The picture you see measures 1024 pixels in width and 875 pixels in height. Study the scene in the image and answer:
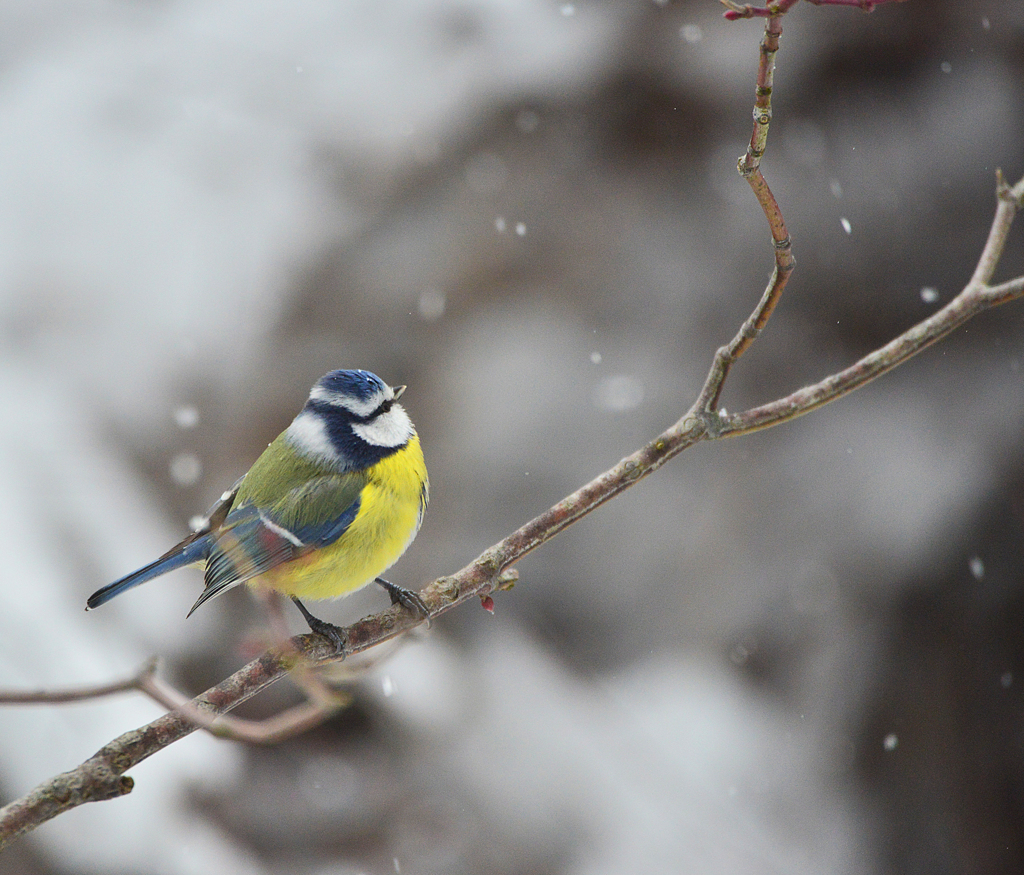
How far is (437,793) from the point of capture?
3.72 metres

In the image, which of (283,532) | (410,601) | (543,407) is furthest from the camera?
(543,407)

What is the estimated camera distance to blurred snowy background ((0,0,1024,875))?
3.72m

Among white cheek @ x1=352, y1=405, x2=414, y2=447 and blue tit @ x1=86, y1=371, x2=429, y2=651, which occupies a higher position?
white cheek @ x1=352, y1=405, x2=414, y2=447

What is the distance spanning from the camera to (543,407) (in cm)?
442

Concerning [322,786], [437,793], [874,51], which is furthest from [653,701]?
[874,51]

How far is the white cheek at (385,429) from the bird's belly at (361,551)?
0.08 metres

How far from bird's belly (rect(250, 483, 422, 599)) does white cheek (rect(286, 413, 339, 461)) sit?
0.11 meters

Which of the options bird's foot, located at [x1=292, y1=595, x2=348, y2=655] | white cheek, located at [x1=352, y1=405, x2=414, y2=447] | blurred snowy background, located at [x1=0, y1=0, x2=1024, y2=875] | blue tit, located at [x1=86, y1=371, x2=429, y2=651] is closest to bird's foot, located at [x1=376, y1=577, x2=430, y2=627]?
blue tit, located at [x1=86, y1=371, x2=429, y2=651]

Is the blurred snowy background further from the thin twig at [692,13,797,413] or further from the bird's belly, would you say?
the thin twig at [692,13,797,413]

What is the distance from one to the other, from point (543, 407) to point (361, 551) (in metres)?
2.79

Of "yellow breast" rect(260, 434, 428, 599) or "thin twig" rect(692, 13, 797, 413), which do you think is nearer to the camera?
"thin twig" rect(692, 13, 797, 413)

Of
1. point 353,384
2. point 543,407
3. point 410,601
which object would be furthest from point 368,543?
point 543,407

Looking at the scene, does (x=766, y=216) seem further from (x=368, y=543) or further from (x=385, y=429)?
(x=368, y=543)

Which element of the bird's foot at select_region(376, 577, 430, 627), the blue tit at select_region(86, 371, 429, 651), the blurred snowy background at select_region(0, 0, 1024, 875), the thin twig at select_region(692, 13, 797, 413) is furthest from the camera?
the blurred snowy background at select_region(0, 0, 1024, 875)
